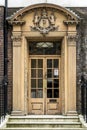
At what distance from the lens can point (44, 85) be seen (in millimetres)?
16109

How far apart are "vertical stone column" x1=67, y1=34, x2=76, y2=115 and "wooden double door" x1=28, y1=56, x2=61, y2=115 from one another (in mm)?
650

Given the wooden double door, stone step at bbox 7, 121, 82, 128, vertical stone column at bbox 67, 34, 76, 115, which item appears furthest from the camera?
the wooden double door

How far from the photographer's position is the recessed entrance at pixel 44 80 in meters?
16.1

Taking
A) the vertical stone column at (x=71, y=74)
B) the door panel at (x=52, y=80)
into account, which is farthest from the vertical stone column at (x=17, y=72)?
the vertical stone column at (x=71, y=74)

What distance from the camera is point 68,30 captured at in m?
15.5

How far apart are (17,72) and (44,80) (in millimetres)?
1113

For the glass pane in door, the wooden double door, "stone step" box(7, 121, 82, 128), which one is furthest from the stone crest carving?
"stone step" box(7, 121, 82, 128)

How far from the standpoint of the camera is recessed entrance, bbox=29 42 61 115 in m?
16.1

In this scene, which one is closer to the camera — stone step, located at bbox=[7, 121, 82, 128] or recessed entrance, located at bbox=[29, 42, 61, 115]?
stone step, located at bbox=[7, 121, 82, 128]

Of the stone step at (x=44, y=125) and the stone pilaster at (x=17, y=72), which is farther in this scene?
the stone pilaster at (x=17, y=72)

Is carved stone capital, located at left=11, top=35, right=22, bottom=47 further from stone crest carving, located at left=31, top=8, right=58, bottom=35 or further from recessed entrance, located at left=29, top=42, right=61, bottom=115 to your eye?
recessed entrance, located at left=29, top=42, right=61, bottom=115

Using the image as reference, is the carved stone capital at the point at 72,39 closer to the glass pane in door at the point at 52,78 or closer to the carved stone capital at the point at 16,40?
the glass pane in door at the point at 52,78

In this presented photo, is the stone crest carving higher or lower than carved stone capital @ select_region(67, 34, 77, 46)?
higher

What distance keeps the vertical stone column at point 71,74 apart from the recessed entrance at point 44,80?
648 mm
